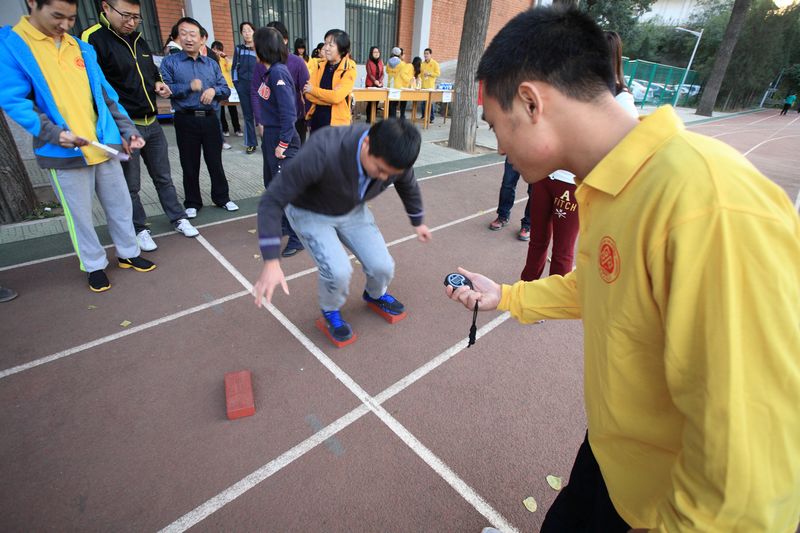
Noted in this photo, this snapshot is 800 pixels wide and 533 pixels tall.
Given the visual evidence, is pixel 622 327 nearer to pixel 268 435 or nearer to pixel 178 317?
pixel 268 435

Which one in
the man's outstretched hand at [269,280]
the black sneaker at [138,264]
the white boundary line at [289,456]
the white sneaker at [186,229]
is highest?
the man's outstretched hand at [269,280]

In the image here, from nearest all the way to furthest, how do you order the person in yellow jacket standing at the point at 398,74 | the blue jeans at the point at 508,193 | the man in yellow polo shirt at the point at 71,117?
the man in yellow polo shirt at the point at 71,117 → the blue jeans at the point at 508,193 → the person in yellow jacket standing at the point at 398,74

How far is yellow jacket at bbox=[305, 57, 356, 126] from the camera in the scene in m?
5.33

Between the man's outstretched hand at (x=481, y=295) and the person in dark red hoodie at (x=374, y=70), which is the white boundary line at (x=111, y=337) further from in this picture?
the person in dark red hoodie at (x=374, y=70)

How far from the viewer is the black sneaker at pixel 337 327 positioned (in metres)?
3.19

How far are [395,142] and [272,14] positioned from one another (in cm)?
1201

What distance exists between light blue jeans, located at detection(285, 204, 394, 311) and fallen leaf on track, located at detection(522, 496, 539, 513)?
172cm

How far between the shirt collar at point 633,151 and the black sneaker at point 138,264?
4.30m

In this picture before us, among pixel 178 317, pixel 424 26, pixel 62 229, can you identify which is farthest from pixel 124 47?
pixel 424 26

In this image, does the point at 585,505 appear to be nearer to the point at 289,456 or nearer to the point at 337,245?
the point at 289,456

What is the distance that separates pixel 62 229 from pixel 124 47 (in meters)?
2.19

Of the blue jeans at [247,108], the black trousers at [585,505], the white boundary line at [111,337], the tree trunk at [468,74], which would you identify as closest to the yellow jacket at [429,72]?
the tree trunk at [468,74]

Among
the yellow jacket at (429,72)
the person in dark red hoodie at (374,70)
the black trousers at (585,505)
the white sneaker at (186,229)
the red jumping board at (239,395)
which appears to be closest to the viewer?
the black trousers at (585,505)

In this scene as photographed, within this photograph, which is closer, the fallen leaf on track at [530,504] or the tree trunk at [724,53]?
the fallen leaf on track at [530,504]
